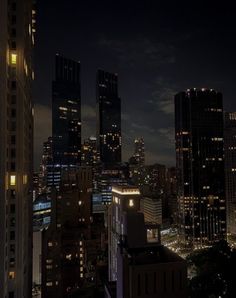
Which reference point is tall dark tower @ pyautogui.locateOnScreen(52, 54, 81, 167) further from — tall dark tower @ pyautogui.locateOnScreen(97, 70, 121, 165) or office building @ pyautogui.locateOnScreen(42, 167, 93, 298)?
office building @ pyautogui.locateOnScreen(42, 167, 93, 298)

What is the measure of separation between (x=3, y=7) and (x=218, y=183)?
3224 inches

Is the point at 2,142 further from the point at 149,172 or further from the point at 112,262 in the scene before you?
the point at 149,172

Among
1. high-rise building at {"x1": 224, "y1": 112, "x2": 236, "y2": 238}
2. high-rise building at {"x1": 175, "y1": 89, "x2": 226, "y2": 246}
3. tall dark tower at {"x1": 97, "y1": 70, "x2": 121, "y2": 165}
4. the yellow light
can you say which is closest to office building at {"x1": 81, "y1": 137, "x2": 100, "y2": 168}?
tall dark tower at {"x1": 97, "y1": 70, "x2": 121, "y2": 165}

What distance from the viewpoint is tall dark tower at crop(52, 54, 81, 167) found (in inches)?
5910

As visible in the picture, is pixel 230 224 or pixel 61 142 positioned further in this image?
pixel 61 142

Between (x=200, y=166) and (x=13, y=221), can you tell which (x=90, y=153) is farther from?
(x=13, y=221)

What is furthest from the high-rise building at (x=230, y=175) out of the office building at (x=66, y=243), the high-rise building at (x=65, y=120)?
the high-rise building at (x=65, y=120)

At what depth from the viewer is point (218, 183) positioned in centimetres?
9144

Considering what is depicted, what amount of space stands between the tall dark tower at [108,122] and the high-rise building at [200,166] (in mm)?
74148

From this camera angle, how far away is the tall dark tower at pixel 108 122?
17146cm

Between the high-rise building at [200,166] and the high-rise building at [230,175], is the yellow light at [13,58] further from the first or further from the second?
the high-rise building at [230,175]

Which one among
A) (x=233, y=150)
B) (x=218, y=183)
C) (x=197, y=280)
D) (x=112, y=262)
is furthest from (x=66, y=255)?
(x=233, y=150)

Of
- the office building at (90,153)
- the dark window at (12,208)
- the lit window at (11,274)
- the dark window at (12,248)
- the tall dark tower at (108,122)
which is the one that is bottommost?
the lit window at (11,274)

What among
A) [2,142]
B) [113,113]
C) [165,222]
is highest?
[113,113]
